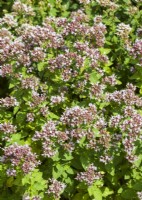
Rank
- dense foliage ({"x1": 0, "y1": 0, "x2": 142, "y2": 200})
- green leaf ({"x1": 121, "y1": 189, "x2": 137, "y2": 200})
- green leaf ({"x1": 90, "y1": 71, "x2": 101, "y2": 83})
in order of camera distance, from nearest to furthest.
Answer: dense foliage ({"x1": 0, "y1": 0, "x2": 142, "y2": 200})
green leaf ({"x1": 121, "y1": 189, "x2": 137, "y2": 200})
green leaf ({"x1": 90, "y1": 71, "x2": 101, "y2": 83})

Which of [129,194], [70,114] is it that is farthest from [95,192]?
[70,114]

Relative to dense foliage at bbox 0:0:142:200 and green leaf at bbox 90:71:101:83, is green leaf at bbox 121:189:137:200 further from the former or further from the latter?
green leaf at bbox 90:71:101:83

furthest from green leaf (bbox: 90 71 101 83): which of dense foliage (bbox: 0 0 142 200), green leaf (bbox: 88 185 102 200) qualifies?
green leaf (bbox: 88 185 102 200)

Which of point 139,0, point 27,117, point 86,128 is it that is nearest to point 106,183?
point 86,128

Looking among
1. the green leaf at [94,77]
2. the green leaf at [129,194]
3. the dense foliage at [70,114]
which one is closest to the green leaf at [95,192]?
the dense foliage at [70,114]

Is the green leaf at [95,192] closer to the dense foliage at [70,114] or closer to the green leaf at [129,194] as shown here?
the dense foliage at [70,114]

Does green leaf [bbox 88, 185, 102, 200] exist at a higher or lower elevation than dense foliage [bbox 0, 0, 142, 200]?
lower

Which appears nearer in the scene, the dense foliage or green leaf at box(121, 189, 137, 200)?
the dense foliage

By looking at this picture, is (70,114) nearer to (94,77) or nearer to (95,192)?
(94,77)
